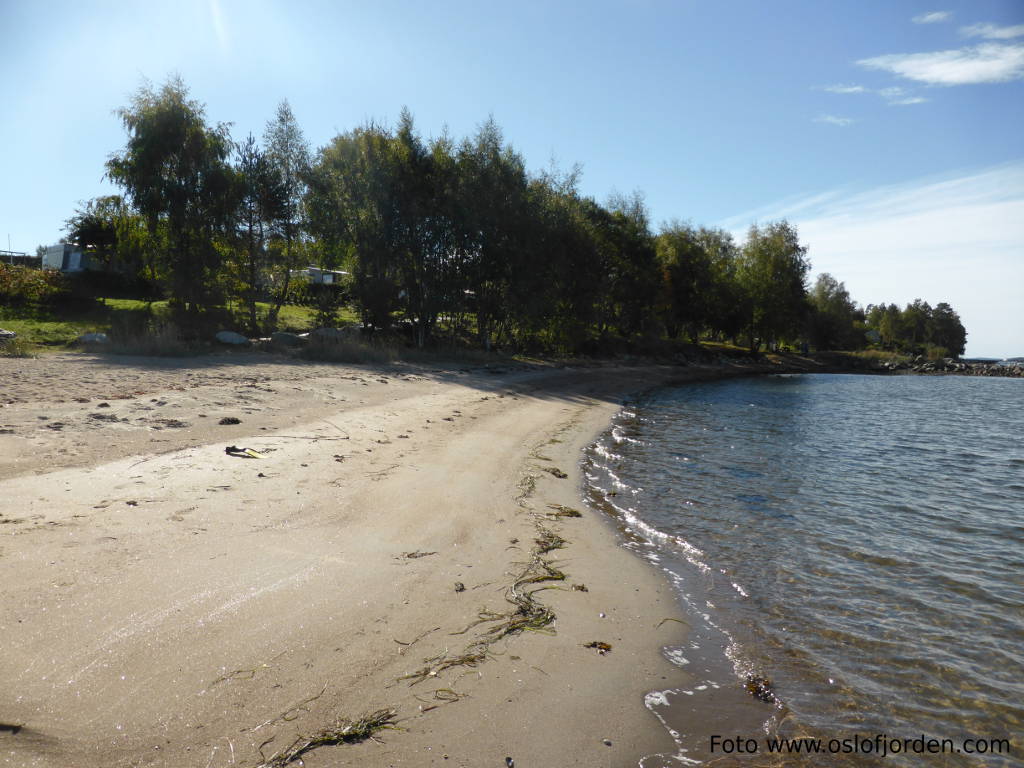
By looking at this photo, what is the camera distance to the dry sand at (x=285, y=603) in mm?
3133

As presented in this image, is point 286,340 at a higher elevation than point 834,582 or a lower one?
higher

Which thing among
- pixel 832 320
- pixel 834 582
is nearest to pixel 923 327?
pixel 832 320

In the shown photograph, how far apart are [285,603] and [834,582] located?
5694 millimetres

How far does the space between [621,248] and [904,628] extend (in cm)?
4254

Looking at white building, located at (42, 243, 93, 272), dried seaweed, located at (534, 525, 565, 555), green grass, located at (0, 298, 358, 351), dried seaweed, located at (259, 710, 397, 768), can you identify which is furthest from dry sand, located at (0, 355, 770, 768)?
white building, located at (42, 243, 93, 272)

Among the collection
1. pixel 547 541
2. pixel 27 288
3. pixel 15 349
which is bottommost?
pixel 547 541

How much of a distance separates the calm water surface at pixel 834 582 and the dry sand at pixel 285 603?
0.55 metres

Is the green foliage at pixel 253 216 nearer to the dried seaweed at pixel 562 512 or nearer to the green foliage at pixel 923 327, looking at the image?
the dried seaweed at pixel 562 512

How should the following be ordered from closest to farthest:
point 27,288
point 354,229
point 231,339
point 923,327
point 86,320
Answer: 1. point 231,339
2. point 86,320
3. point 27,288
4. point 354,229
5. point 923,327

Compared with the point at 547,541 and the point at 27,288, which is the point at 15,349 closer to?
the point at 27,288

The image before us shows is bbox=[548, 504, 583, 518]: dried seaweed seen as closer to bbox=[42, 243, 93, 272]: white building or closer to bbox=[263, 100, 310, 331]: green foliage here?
bbox=[263, 100, 310, 331]: green foliage

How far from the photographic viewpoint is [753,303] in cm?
6116

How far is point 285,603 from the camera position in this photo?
4.39 m

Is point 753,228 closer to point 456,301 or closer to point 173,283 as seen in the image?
point 456,301
